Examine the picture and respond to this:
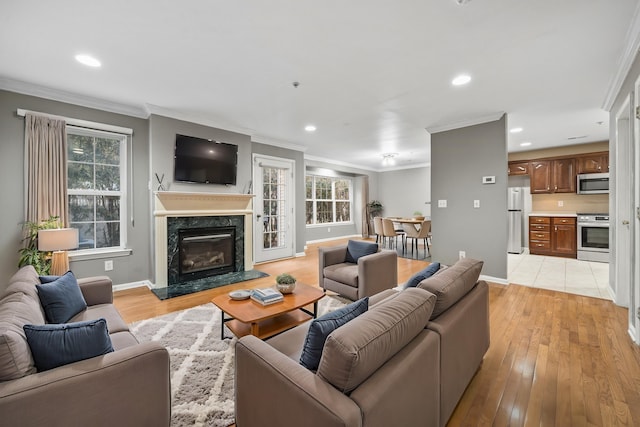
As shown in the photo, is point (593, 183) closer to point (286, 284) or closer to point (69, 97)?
point (286, 284)

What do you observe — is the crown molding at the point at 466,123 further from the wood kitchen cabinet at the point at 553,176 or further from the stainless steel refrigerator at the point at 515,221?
the wood kitchen cabinet at the point at 553,176

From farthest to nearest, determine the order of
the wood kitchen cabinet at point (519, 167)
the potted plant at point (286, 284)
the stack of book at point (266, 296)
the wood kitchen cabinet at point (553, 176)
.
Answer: the wood kitchen cabinet at point (519, 167), the wood kitchen cabinet at point (553, 176), the potted plant at point (286, 284), the stack of book at point (266, 296)

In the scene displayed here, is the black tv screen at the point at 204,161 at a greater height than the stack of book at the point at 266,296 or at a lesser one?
greater

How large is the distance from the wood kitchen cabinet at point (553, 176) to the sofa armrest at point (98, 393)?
804 cm

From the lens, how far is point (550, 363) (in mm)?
2127

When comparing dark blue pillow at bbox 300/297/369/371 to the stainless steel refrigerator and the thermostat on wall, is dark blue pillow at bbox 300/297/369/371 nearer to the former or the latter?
the thermostat on wall

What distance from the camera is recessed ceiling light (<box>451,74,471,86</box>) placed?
302cm

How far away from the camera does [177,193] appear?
4.12m

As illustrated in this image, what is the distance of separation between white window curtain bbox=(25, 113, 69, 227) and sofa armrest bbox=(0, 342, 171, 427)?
3197mm

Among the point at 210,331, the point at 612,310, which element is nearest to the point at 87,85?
the point at 210,331

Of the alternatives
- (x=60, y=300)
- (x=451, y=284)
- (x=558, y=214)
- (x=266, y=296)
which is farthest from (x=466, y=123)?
(x=60, y=300)

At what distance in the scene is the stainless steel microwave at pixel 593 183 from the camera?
19.1 feet

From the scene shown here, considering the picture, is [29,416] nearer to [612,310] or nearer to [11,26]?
[11,26]

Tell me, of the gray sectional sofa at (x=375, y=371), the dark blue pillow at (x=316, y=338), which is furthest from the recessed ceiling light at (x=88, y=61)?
the dark blue pillow at (x=316, y=338)
